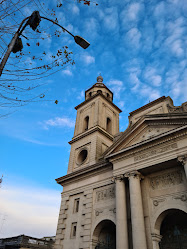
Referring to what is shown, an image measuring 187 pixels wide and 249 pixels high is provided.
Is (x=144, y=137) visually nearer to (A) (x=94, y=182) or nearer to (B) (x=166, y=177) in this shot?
(B) (x=166, y=177)

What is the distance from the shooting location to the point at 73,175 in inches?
828

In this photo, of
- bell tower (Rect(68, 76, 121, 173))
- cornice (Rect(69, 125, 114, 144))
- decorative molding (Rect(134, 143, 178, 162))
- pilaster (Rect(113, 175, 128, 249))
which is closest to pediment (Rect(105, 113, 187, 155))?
decorative molding (Rect(134, 143, 178, 162))

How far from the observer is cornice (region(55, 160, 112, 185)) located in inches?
733

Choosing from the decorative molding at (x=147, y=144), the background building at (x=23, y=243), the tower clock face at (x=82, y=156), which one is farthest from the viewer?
the tower clock face at (x=82, y=156)

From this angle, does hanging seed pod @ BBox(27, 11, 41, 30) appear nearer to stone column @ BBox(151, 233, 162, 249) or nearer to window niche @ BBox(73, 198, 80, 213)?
stone column @ BBox(151, 233, 162, 249)

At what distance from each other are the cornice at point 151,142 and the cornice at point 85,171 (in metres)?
1.28

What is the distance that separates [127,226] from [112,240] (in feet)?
11.4

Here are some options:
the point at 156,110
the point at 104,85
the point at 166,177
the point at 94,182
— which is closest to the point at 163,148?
the point at 166,177

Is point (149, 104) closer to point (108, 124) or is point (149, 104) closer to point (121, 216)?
point (108, 124)

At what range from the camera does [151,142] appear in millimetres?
15406

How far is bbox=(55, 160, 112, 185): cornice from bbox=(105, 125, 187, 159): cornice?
1282 mm

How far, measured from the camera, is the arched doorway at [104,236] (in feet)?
54.2

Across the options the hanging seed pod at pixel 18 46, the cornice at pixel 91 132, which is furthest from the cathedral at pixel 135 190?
the hanging seed pod at pixel 18 46

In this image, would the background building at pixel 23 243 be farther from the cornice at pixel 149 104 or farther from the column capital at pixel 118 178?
the cornice at pixel 149 104
